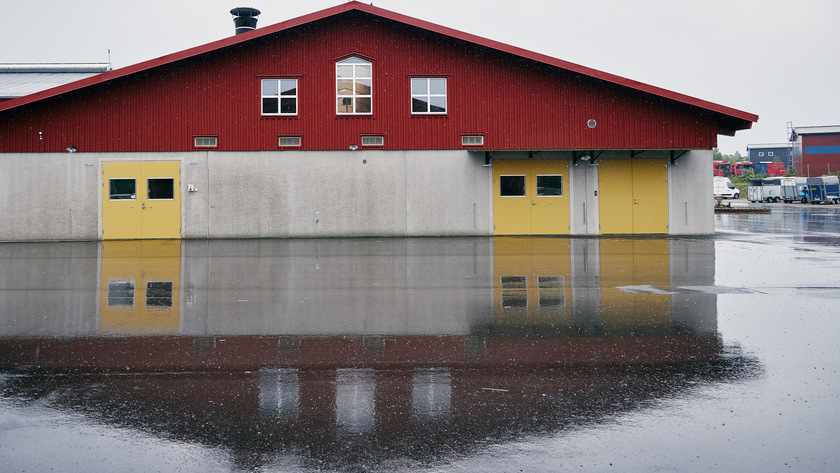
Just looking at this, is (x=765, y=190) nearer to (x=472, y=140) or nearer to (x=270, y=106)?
(x=472, y=140)

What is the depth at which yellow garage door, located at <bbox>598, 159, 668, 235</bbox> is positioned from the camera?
26.1 meters

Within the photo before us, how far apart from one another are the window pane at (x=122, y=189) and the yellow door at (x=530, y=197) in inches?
513

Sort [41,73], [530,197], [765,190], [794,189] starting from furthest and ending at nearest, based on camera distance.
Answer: [765,190], [794,189], [41,73], [530,197]

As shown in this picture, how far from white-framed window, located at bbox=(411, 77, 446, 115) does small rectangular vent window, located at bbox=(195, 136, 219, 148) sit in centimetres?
715

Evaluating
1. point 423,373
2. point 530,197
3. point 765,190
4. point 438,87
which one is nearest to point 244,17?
point 438,87

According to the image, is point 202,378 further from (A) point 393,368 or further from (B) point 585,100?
(B) point 585,100

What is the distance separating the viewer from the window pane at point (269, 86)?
2542 centimetres

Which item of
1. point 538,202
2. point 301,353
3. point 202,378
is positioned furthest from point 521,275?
Result: point 538,202

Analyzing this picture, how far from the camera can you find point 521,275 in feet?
43.7

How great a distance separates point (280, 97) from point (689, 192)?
50.6ft

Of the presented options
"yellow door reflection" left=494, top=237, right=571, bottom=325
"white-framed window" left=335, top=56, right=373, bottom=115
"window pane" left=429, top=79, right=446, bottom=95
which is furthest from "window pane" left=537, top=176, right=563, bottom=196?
"white-framed window" left=335, top=56, right=373, bottom=115

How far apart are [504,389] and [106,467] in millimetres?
2872

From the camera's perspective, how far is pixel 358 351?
6.88m

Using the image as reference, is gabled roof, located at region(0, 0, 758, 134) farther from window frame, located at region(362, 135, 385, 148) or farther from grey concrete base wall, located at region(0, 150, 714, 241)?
window frame, located at region(362, 135, 385, 148)
